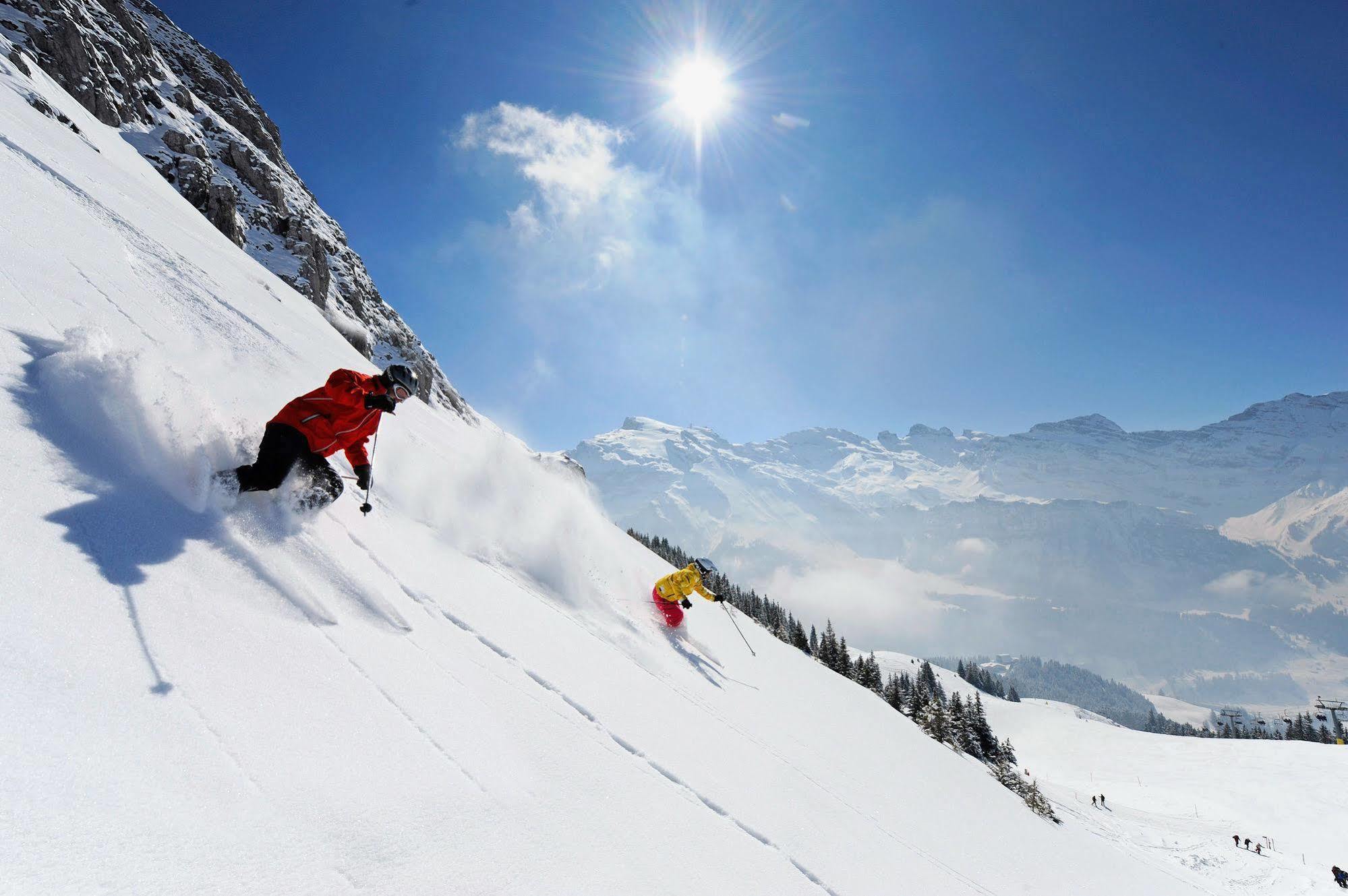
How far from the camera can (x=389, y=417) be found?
11.5m

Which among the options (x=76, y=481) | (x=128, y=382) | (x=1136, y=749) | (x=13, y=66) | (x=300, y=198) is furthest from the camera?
(x=300, y=198)

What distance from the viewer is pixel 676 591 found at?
1280 cm

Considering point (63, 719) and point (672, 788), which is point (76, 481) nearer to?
point (63, 719)

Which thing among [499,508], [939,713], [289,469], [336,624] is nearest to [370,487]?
[289,469]

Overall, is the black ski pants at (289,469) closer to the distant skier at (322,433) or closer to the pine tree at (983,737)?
the distant skier at (322,433)

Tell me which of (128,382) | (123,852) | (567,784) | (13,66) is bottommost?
(123,852)

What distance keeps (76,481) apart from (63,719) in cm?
252

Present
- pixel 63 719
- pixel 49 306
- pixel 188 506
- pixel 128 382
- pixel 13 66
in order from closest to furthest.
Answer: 1. pixel 63 719
2. pixel 188 506
3. pixel 128 382
4. pixel 49 306
5. pixel 13 66

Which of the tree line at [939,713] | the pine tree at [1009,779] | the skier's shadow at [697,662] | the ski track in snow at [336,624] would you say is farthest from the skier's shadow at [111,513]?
the pine tree at [1009,779]

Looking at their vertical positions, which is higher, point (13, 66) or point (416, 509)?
point (13, 66)

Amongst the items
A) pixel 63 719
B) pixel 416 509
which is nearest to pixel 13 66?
pixel 416 509

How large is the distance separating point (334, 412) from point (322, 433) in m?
0.25

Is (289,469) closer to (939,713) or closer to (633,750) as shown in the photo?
(633,750)

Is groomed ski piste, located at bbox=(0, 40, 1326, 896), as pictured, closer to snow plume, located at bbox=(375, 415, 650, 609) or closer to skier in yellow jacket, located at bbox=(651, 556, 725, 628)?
snow plume, located at bbox=(375, 415, 650, 609)
